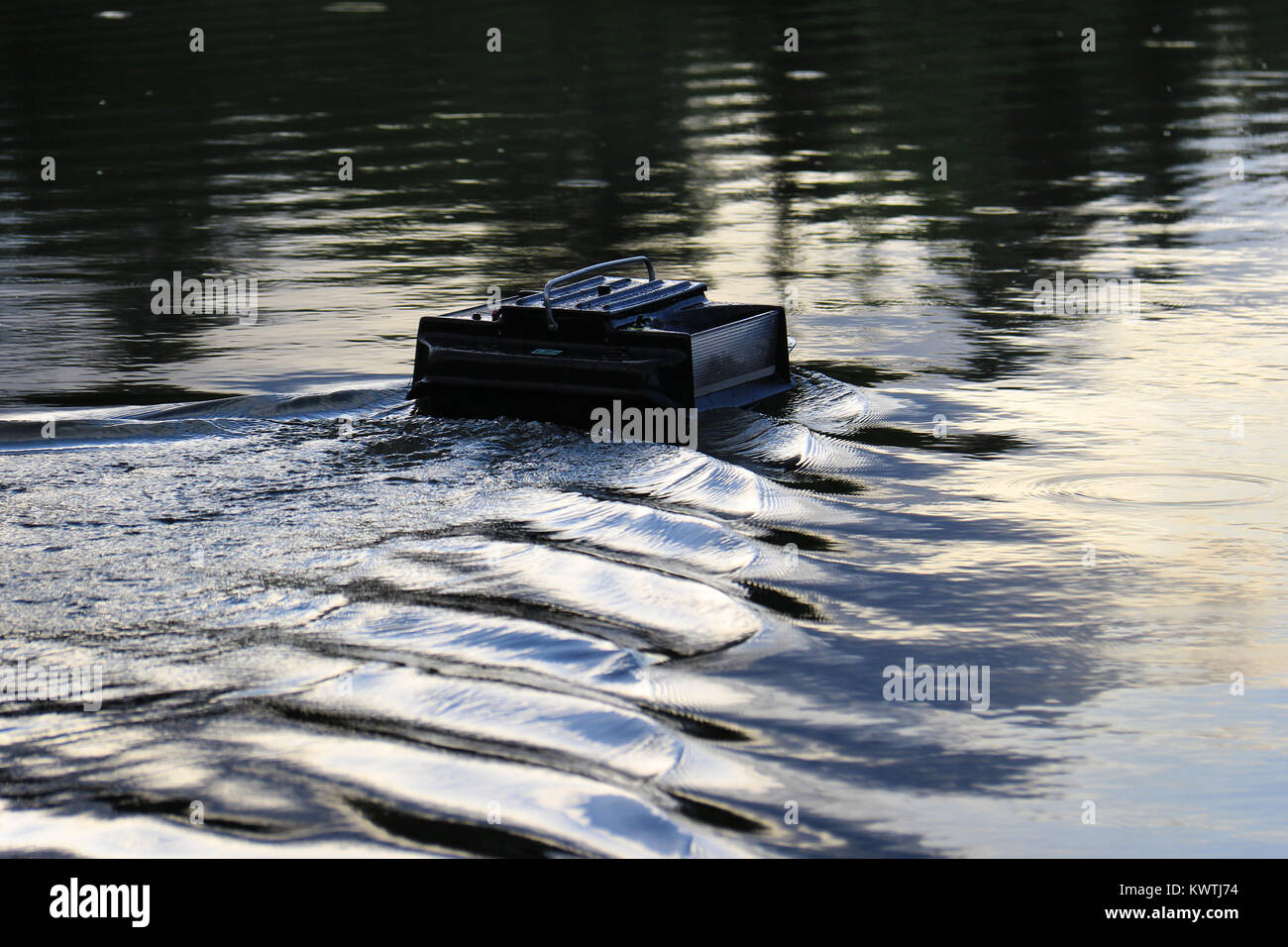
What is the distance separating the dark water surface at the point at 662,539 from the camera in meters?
5.44

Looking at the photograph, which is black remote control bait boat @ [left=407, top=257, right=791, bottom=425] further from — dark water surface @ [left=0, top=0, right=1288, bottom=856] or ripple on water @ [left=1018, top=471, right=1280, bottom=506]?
ripple on water @ [left=1018, top=471, right=1280, bottom=506]

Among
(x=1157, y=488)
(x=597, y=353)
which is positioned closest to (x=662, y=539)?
(x=597, y=353)

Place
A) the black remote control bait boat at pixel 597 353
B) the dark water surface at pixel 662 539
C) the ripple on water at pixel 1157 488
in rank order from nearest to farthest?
1. the dark water surface at pixel 662 539
2. the ripple on water at pixel 1157 488
3. the black remote control bait boat at pixel 597 353

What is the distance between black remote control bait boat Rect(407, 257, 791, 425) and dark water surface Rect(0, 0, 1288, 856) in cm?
26

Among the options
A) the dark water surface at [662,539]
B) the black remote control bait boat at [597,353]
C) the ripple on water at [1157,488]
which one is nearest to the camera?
the dark water surface at [662,539]

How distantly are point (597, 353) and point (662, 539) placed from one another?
5.92 feet

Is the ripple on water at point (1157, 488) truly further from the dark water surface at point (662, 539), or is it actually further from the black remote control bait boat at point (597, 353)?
the black remote control bait boat at point (597, 353)

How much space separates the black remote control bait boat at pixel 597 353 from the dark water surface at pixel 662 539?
0.26 metres

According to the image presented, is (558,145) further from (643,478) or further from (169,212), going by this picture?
(643,478)

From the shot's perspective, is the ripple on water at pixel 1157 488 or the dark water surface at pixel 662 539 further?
the ripple on water at pixel 1157 488

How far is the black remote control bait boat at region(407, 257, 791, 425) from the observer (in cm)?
927

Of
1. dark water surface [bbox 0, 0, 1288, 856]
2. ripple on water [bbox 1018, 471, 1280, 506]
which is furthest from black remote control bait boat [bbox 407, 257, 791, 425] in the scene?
ripple on water [bbox 1018, 471, 1280, 506]

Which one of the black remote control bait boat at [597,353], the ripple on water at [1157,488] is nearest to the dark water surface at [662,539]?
the ripple on water at [1157,488]
